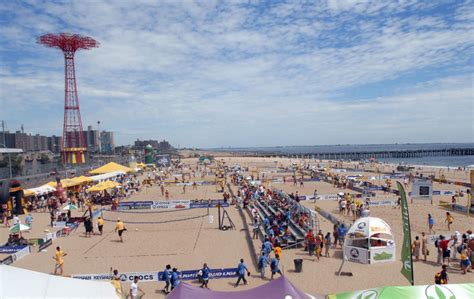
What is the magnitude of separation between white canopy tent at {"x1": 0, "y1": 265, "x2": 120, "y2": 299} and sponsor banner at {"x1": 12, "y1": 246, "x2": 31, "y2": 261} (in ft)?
27.9

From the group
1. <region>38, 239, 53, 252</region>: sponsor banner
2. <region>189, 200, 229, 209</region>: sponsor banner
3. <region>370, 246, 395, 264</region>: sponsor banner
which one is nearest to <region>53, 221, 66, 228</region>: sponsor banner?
<region>38, 239, 53, 252</region>: sponsor banner

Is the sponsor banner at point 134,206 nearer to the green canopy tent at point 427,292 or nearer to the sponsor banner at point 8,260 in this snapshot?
the sponsor banner at point 8,260

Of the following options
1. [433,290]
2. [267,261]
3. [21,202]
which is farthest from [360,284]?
[21,202]

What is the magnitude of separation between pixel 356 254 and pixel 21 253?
1213cm

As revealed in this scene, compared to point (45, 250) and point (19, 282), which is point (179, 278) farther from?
point (45, 250)

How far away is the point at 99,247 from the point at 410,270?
12.3m

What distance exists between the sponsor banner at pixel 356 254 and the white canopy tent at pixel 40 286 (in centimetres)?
785

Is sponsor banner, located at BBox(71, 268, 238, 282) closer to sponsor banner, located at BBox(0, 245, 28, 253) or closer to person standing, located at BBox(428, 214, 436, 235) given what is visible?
sponsor banner, located at BBox(0, 245, 28, 253)

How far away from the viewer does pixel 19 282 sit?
20.1 ft

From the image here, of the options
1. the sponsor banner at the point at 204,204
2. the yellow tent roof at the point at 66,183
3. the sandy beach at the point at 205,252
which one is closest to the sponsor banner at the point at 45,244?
the sandy beach at the point at 205,252

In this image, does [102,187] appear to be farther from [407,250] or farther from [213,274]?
[407,250]

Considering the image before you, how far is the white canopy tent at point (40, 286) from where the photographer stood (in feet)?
19.6

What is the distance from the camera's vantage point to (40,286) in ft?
20.5

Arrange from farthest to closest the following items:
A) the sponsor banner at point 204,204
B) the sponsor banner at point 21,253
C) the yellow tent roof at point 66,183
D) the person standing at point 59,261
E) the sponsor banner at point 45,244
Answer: the yellow tent roof at point 66,183, the sponsor banner at point 204,204, the sponsor banner at point 45,244, the sponsor banner at point 21,253, the person standing at point 59,261
